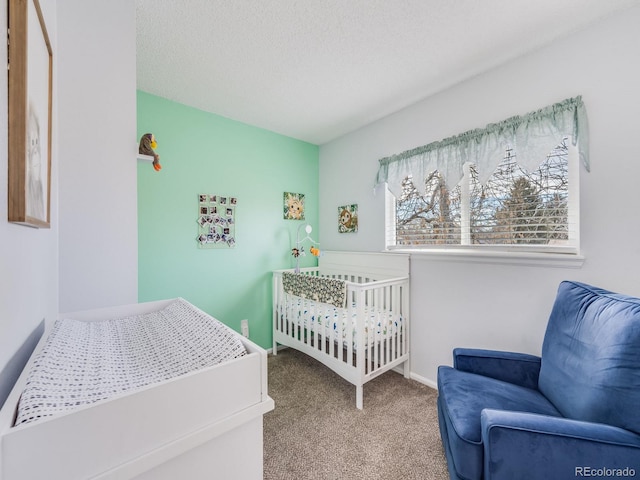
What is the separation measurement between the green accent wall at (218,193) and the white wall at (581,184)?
104 centimetres

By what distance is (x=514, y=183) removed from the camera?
190 cm

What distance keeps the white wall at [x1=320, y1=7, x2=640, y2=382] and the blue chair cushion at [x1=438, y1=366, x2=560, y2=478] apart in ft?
1.94

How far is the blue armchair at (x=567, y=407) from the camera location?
926mm

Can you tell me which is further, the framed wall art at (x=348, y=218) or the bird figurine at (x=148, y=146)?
the framed wall art at (x=348, y=218)

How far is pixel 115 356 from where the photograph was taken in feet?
2.83

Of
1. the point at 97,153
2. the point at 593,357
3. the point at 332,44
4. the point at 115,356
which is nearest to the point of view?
the point at 115,356

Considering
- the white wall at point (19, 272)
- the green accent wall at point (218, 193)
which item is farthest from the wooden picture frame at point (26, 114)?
the green accent wall at point (218, 193)

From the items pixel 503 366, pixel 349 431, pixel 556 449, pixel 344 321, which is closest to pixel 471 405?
pixel 556 449

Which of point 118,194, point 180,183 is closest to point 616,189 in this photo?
point 118,194

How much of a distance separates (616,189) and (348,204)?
206 centimetres

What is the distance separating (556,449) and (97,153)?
2.38 m

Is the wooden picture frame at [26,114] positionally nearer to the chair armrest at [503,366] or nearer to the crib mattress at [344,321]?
the crib mattress at [344,321]

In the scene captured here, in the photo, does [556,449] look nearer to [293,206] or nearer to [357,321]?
[357,321]

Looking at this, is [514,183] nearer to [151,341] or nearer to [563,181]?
[563,181]
